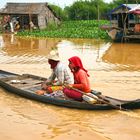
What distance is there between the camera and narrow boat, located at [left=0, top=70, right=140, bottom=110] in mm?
6480

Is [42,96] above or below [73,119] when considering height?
above

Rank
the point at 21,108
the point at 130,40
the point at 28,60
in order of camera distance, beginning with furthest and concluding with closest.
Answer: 1. the point at 130,40
2. the point at 28,60
3. the point at 21,108

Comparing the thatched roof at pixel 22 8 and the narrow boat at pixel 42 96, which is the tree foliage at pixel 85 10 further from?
the narrow boat at pixel 42 96

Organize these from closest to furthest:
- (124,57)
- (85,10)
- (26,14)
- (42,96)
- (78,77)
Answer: (78,77), (42,96), (124,57), (26,14), (85,10)

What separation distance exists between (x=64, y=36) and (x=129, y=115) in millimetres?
20140

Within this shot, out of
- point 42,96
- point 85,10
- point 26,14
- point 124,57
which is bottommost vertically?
point 42,96

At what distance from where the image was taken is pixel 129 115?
6.51 meters

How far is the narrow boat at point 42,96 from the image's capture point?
6480 millimetres

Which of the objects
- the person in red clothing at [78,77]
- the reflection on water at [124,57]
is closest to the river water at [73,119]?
the person in red clothing at [78,77]

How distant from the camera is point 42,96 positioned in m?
7.30

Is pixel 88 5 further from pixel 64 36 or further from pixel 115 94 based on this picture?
pixel 115 94

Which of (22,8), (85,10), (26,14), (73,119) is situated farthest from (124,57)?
(85,10)

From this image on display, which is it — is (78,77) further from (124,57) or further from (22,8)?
(22,8)

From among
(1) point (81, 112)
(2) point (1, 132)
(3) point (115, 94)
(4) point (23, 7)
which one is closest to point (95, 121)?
(1) point (81, 112)
